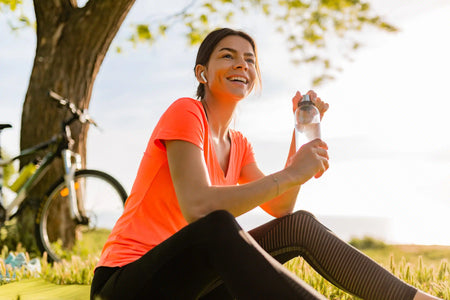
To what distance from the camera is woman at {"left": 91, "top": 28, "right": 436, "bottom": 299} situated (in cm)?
186

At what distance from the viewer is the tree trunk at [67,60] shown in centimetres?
634

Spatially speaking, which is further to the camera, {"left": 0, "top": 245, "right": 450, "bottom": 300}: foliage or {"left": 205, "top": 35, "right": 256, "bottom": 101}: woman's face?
{"left": 0, "top": 245, "right": 450, "bottom": 300}: foliage

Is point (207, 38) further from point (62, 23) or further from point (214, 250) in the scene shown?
point (62, 23)

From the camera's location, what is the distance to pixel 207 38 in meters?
2.71

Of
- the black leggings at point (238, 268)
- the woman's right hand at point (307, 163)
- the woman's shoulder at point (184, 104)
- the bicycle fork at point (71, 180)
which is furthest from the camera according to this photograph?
the bicycle fork at point (71, 180)

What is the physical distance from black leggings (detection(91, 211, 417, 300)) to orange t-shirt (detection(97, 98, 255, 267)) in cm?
11

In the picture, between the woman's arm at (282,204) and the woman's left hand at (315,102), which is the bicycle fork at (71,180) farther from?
the woman's left hand at (315,102)

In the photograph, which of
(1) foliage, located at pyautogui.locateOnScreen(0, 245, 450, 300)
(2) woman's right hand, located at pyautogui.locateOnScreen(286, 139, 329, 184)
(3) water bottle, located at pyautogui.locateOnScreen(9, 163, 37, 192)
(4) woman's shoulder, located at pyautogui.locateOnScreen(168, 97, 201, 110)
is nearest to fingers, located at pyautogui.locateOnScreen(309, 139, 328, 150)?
(2) woman's right hand, located at pyautogui.locateOnScreen(286, 139, 329, 184)

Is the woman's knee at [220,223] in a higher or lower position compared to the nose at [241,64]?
lower

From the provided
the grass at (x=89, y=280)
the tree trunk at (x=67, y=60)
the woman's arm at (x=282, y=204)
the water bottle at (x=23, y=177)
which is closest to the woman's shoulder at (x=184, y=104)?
the woman's arm at (x=282, y=204)

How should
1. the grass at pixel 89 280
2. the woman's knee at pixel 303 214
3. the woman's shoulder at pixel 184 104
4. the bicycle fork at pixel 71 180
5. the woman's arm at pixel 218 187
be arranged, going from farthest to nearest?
1. the bicycle fork at pixel 71 180
2. the grass at pixel 89 280
3. the woman's knee at pixel 303 214
4. the woman's shoulder at pixel 184 104
5. the woman's arm at pixel 218 187

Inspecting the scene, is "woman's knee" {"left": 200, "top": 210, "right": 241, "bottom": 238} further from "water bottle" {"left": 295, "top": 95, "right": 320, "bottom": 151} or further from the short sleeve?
"water bottle" {"left": 295, "top": 95, "right": 320, "bottom": 151}

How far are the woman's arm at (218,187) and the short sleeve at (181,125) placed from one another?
31 millimetres

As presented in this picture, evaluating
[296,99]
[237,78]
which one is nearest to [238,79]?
[237,78]
